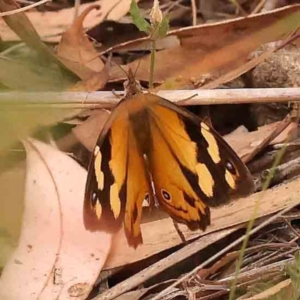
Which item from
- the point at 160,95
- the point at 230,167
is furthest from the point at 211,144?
the point at 160,95

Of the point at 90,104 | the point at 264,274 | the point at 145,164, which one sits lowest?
the point at 264,274

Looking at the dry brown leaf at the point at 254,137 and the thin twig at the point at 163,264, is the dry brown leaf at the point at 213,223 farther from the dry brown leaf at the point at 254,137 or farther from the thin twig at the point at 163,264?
the dry brown leaf at the point at 254,137

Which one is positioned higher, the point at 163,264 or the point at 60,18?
the point at 60,18

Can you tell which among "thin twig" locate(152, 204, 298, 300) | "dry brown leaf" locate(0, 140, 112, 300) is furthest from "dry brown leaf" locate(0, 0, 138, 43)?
"thin twig" locate(152, 204, 298, 300)

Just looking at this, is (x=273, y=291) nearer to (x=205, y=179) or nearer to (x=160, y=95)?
(x=205, y=179)

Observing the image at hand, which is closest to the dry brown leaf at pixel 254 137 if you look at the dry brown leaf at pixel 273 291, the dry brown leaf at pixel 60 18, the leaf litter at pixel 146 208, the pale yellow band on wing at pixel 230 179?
the leaf litter at pixel 146 208

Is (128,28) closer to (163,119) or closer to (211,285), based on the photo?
(163,119)

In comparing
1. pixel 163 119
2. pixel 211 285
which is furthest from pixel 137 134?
pixel 211 285

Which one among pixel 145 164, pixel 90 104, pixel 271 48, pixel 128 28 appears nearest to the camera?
pixel 145 164
